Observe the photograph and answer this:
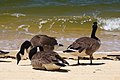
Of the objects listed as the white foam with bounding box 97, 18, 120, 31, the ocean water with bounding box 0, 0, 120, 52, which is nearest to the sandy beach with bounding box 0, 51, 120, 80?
the ocean water with bounding box 0, 0, 120, 52

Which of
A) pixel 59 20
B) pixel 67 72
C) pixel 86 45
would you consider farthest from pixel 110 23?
pixel 67 72

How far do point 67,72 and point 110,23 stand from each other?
38.8ft

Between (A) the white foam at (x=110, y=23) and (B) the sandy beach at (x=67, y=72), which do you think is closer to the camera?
(B) the sandy beach at (x=67, y=72)

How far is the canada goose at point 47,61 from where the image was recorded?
7891mm

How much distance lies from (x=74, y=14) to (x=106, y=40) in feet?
28.6

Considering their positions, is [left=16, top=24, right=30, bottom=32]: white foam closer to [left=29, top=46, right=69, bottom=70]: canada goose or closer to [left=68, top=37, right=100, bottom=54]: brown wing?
[left=68, top=37, right=100, bottom=54]: brown wing

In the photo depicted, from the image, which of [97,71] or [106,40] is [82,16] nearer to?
[106,40]

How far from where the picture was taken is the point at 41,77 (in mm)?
7469

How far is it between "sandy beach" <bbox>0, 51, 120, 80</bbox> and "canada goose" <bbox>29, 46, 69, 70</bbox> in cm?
11

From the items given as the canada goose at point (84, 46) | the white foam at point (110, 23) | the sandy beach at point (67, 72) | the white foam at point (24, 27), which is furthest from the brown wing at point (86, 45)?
the white foam at point (110, 23)

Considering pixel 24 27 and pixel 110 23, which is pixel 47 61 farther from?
pixel 110 23

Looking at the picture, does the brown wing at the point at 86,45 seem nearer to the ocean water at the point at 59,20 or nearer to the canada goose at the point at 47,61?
the canada goose at the point at 47,61

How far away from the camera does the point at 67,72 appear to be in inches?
317

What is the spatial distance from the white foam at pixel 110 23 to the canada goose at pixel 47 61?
396 inches
